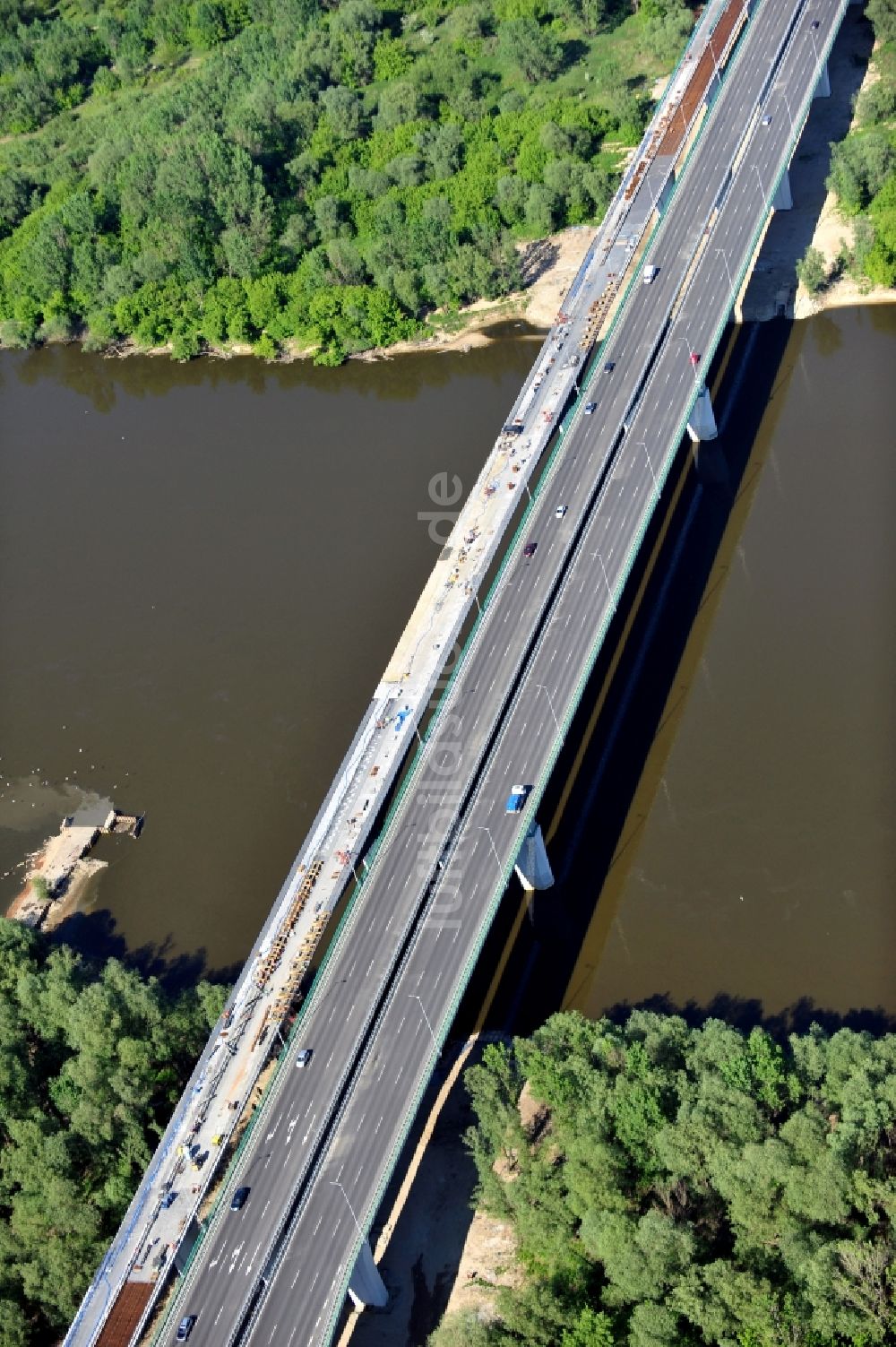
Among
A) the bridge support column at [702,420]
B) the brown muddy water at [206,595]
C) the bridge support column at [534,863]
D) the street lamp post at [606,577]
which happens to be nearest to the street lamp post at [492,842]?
the bridge support column at [534,863]

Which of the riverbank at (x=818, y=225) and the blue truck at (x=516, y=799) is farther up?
the riverbank at (x=818, y=225)

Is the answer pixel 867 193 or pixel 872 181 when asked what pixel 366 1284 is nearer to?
pixel 867 193

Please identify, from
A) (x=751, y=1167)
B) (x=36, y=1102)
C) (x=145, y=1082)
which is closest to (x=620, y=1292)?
(x=751, y=1167)

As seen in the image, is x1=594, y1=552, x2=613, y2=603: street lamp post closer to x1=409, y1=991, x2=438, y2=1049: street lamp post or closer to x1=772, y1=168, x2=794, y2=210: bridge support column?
x1=409, y1=991, x2=438, y2=1049: street lamp post

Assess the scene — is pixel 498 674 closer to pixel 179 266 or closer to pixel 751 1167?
pixel 751 1167

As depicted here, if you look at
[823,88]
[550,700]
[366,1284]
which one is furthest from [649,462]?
[366,1284]

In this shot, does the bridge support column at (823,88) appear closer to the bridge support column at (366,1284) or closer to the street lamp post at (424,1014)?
the street lamp post at (424,1014)
